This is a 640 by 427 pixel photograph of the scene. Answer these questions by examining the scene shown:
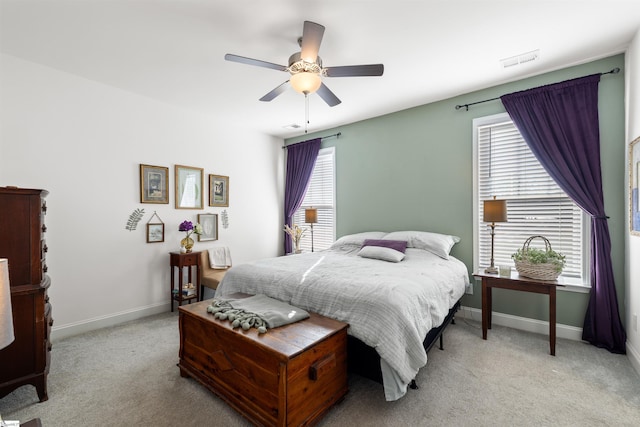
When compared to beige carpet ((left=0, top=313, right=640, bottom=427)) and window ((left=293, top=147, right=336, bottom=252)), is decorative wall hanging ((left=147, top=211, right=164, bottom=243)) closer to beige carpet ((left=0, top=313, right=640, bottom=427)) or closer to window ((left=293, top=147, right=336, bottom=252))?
beige carpet ((left=0, top=313, right=640, bottom=427))

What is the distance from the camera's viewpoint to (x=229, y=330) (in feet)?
6.17

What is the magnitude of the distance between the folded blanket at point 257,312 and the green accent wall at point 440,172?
2402mm

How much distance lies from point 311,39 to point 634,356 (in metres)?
3.55

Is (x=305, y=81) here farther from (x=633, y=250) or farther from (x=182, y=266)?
(x=633, y=250)

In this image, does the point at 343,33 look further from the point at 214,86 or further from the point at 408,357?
the point at 408,357

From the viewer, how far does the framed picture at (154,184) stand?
367 cm

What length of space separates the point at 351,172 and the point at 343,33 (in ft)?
→ 7.96

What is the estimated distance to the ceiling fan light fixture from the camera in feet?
7.51

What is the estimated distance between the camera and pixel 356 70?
7.62 ft

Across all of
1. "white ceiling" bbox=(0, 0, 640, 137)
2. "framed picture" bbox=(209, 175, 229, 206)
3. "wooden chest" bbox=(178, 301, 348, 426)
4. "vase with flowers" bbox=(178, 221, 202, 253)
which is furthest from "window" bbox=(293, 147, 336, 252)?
"wooden chest" bbox=(178, 301, 348, 426)

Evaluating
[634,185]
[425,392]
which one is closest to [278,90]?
[425,392]

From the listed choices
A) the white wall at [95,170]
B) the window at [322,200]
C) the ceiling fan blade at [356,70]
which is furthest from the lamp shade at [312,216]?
the ceiling fan blade at [356,70]

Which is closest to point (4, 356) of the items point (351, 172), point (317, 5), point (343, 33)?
point (317, 5)

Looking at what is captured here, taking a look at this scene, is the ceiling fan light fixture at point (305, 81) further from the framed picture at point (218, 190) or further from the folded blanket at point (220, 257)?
the folded blanket at point (220, 257)
